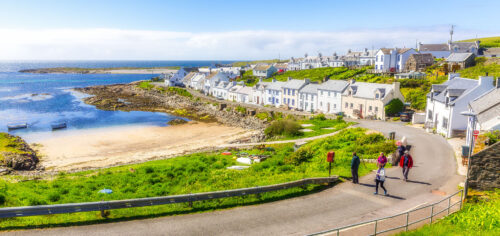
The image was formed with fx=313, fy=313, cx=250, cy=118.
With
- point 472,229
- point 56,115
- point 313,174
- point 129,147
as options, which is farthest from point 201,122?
point 472,229

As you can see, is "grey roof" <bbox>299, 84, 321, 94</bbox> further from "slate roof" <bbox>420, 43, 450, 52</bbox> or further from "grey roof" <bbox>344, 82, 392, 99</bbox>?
"slate roof" <bbox>420, 43, 450, 52</bbox>

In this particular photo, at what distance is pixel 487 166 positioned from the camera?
1355 centimetres

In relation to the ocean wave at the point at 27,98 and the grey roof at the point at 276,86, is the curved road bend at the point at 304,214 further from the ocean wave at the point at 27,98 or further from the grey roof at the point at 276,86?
the ocean wave at the point at 27,98

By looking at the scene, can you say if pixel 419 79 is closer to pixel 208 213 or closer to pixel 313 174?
pixel 313 174

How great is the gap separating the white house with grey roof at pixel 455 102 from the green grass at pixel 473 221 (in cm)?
2131

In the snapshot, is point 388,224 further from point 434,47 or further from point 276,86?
point 434,47

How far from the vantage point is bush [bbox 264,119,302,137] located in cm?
4266

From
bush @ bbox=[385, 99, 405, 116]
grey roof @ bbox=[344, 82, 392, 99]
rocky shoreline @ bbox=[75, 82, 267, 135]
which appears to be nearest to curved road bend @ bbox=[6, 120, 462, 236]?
rocky shoreline @ bbox=[75, 82, 267, 135]

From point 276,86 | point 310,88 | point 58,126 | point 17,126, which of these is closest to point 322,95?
point 310,88

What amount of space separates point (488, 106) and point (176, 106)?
2803 inches

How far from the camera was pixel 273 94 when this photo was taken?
72.4 m

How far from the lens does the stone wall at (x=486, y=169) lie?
527 inches

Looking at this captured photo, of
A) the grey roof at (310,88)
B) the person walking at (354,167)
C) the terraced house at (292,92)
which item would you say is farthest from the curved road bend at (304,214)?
the terraced house at (292,92)

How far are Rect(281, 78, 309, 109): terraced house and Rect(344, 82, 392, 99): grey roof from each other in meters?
12.6
